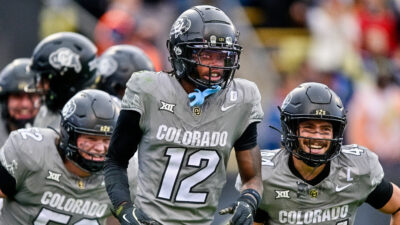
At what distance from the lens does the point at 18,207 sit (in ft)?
18.0

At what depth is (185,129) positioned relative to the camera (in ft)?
14.5

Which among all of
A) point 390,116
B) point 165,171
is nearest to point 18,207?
point 165,171

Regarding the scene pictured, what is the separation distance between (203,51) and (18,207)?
1.71m

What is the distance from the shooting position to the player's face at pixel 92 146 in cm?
548

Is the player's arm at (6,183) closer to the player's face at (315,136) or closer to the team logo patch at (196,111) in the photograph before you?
the team logo patch at (196,111)

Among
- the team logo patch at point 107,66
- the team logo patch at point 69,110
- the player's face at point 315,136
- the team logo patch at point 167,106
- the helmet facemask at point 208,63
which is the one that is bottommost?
the team logo patch at point 107,66

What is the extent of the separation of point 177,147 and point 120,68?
8.75 feet

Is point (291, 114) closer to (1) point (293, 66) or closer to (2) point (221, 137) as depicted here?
(2) point (221, 137)

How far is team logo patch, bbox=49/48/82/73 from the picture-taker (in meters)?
7.02

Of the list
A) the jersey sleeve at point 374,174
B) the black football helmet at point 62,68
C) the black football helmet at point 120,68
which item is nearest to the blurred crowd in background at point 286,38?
the black football helmet at point 120,68

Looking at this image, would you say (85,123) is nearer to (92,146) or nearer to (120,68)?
(92,146)

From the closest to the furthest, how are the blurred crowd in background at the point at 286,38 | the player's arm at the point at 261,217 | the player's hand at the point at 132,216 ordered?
the player's hand at the point at 132,216 → the player's arm at the point at 261,217 → the blurred crowd in background at the point at 286,38

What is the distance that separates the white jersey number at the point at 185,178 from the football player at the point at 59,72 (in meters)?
2.69

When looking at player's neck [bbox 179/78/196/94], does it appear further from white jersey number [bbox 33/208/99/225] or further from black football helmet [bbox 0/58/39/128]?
black football helmet [bbox 0/58/39/128]
